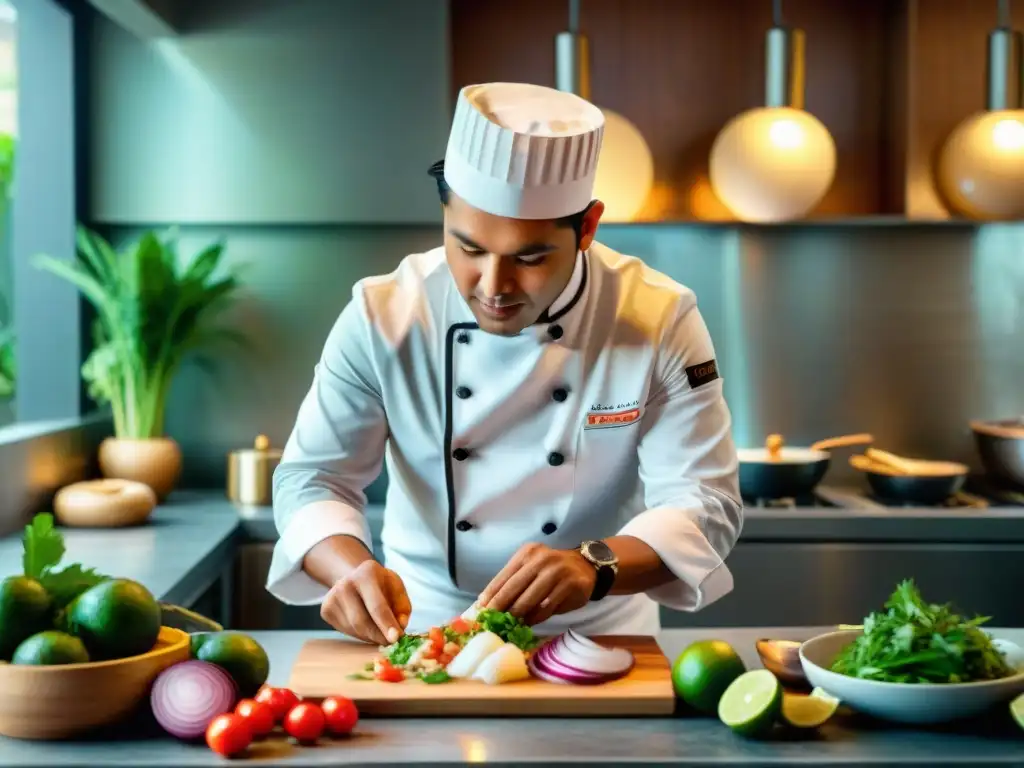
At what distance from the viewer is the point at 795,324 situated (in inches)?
147

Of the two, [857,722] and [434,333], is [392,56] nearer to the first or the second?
[434,333]

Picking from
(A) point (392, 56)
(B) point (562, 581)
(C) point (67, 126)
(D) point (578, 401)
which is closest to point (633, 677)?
(B) point (562, 581)

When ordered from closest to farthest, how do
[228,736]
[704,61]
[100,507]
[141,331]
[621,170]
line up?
[228,736] → [100,507] → [141,331] → [621,170] → [704,61]

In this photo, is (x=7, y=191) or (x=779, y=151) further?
(x=7, y=191)

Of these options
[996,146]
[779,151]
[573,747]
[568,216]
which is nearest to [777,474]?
[779,151]

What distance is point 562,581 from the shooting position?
5.54 feet

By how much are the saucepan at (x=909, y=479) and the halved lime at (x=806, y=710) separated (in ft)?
6.28

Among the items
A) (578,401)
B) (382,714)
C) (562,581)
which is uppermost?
(578,401)

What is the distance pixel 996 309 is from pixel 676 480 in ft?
7.13

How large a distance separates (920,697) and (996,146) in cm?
Result: 241

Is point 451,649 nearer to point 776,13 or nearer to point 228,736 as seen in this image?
point 228,736

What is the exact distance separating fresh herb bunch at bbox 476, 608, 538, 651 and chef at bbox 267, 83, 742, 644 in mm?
190

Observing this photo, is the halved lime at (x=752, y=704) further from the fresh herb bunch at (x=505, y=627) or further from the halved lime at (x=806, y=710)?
the fresh herb bunch at (x=505, y=627)

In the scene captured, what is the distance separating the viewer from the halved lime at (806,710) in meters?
1.41
